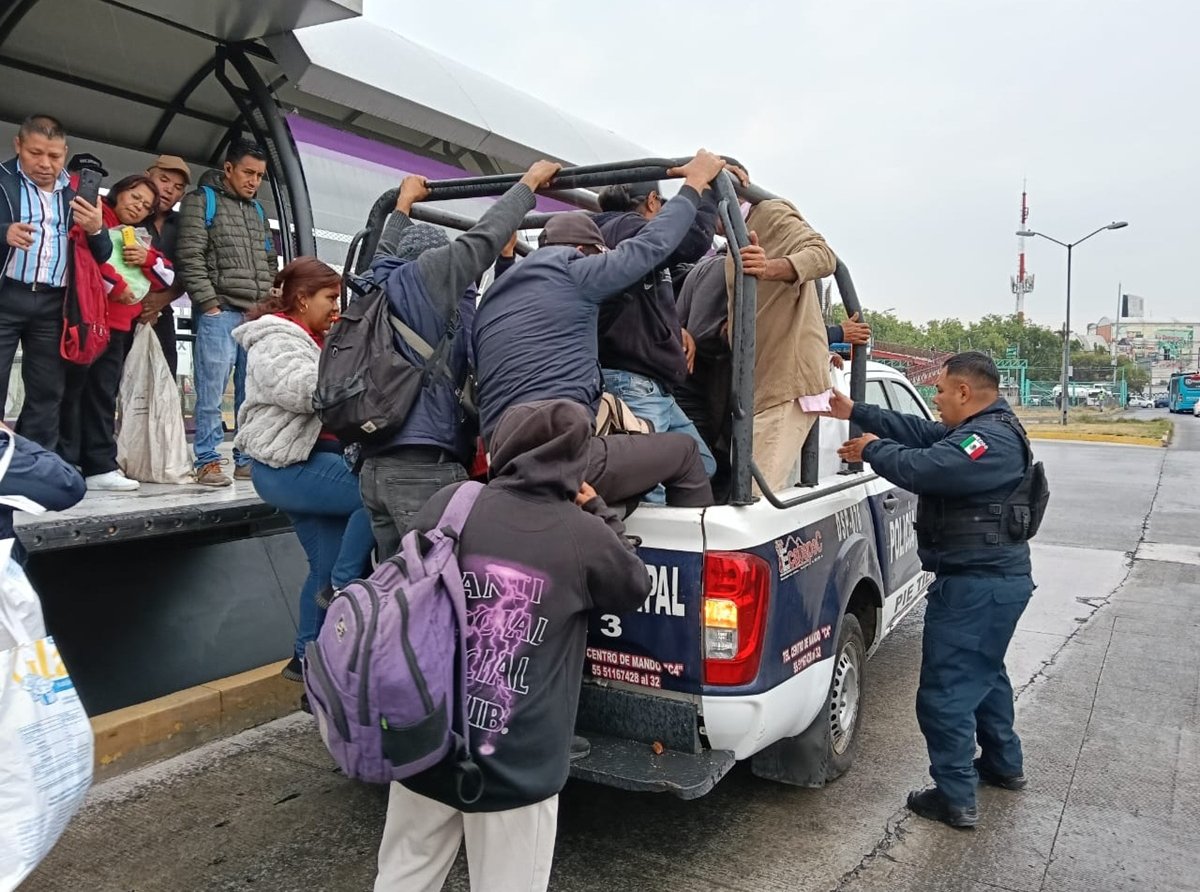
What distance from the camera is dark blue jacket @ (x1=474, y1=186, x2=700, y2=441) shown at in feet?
9.48

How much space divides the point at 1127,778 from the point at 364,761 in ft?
11.4

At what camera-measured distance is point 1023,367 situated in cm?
4606

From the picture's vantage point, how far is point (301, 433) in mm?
3650

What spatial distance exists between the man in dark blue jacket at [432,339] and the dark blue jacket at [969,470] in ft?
5.27

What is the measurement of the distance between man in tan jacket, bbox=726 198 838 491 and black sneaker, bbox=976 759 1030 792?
4.97ft

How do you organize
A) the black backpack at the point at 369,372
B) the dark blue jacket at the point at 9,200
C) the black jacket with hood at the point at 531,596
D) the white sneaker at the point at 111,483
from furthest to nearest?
the white sneaker at the point at 111,483
the dark blue jacket at the point at 9,200
the black backpack at the point at 369,372
the black jacket with hood at the point at 531,596

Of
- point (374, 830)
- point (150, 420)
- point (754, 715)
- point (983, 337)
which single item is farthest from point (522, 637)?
point (983, 337)

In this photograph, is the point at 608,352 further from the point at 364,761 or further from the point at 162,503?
the point at 162,503

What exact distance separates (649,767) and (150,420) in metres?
3.38

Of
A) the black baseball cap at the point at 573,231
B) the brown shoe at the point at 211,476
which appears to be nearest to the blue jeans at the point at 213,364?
the brown shoe at the point at 211,476

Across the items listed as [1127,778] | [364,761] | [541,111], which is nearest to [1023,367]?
[541,111]

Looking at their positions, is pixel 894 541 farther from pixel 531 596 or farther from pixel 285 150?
pixel 285 150

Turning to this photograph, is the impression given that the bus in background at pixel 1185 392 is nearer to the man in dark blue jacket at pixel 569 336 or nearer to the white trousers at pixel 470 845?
the man in dark blue jacket at pixel 569 336

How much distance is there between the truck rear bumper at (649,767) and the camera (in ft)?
8.90
